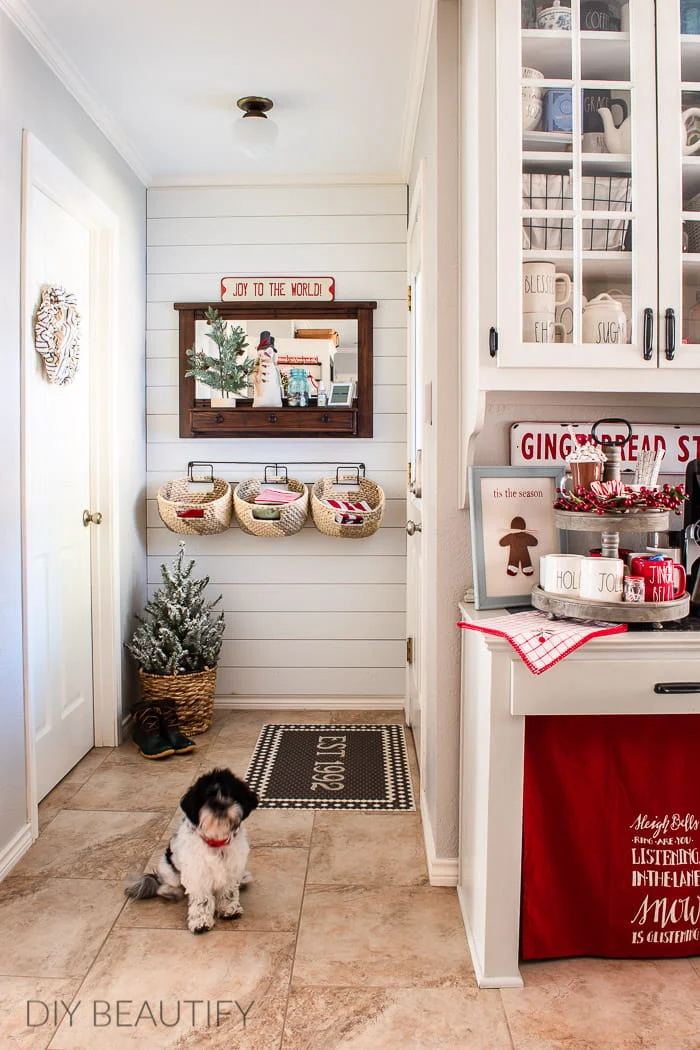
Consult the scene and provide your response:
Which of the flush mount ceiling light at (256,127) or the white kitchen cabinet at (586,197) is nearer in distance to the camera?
the white kitchen cabinet at (586,197)

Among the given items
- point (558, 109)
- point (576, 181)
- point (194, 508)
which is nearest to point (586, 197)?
point (576, 181)

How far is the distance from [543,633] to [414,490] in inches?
65.8

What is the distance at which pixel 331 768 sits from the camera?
327 cm

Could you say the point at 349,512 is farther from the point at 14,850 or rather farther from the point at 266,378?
the point at 14,850

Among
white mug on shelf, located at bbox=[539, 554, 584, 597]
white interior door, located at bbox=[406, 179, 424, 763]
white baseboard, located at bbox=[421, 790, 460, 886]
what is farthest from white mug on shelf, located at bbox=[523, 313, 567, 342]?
white baseboard, located at bbox=[421, 790, 460, 886]

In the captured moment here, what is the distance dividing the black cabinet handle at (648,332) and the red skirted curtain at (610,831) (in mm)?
883

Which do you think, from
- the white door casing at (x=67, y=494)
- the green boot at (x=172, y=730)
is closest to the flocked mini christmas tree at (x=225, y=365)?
the white door casing at (x=67, y=494)

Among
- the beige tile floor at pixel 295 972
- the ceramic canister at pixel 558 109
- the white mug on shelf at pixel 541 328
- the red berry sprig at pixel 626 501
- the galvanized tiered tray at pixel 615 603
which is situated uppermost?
the ceramic canister at pixel 558 109

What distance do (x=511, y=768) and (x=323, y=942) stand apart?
69cm

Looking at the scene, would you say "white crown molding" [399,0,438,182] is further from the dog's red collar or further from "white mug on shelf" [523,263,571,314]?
the dog's red collar

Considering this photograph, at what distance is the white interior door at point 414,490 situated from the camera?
336 cm

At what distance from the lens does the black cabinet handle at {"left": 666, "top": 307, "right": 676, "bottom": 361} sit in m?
1.99

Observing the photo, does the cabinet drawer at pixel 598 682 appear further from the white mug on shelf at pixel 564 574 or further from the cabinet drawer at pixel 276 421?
the cabinet drawer at pixel 276 421

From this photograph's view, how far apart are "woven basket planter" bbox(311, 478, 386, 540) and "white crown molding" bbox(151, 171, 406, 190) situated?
1.40 meters
